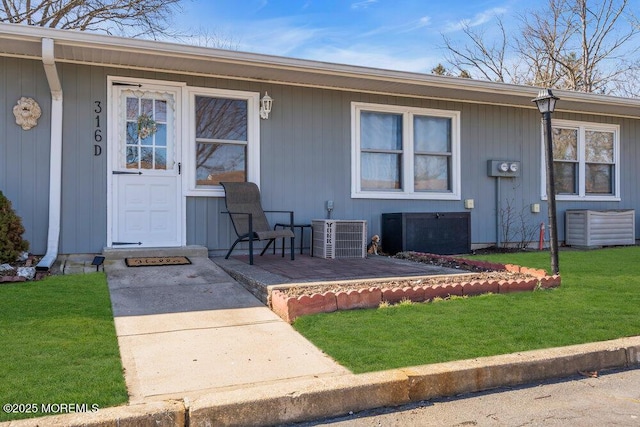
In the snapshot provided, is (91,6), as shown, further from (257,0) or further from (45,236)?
(45,236)

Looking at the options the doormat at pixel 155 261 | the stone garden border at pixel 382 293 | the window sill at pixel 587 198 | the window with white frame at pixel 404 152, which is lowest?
the stone garden border at pixel 382 293

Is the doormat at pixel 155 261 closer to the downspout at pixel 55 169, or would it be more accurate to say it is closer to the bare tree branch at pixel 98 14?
the downspout at pixel 55 169

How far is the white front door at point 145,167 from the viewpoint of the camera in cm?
633

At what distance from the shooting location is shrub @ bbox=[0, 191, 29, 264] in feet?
17.2

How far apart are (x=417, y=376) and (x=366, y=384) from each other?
0.29 m

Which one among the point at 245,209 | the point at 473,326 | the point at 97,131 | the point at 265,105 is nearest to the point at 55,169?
the point at 97,131

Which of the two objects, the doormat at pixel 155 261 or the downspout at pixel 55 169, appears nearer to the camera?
the doormat at pixel 155 261

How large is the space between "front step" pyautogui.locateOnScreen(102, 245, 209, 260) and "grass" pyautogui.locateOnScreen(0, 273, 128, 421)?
4.06ft

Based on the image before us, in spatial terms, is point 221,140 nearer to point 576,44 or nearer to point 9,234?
point 9,234

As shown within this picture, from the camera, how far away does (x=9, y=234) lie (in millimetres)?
5328

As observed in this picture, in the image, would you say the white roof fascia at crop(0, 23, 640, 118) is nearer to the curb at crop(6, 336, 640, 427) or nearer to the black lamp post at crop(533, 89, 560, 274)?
the black lamp post at crop(533, 89, 560, 274)

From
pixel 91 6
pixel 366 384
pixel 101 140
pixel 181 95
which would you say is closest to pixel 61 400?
pixel 366 384

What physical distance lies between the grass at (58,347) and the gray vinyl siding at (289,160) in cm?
176

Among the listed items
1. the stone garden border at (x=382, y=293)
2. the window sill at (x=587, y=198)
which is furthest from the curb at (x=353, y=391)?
the window sill at (x=587, y=198)
